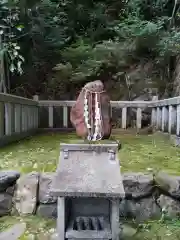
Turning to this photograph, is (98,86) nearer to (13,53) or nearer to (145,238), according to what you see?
(145,238)

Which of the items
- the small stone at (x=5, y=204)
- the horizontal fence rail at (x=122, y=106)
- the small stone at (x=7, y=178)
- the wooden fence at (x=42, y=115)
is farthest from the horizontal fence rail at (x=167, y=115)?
the small stone at (x=5, y=204)

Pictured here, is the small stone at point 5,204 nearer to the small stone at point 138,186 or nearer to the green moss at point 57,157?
the green moss at point 57,157

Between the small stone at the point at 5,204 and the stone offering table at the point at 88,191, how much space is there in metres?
0.92

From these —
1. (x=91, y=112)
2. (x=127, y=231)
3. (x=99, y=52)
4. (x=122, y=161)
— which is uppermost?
(x=99, y=52)

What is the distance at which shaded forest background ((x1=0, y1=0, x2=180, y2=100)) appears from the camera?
7.01 meters

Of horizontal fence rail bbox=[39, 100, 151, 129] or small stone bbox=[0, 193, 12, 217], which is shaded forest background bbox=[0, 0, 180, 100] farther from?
small stone bbox=[0, 193, 12, 217]

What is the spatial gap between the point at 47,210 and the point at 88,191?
117cm

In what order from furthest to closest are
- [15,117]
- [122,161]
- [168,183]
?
[15,117] < [122,161] < [168,183]

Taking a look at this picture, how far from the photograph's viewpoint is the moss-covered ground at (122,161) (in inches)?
103

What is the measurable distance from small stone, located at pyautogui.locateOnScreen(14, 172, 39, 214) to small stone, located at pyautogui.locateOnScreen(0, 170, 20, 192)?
0.07m

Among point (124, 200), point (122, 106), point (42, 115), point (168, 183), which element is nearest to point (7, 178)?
point (124, 200)

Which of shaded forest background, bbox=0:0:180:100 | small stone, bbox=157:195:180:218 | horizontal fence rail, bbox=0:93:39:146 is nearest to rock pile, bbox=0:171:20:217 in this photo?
horizontal fence rail, bbox=0:93:39:146

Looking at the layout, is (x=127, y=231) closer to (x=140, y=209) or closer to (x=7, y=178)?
(x=140, y=209)

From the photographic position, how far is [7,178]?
9.71 ft
